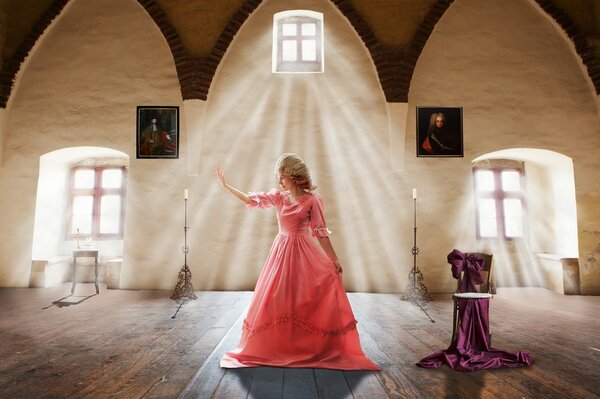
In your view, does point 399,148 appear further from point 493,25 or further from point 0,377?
point 0,377

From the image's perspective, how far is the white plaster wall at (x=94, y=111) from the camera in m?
6.69

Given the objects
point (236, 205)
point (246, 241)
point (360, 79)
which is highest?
point (360, 79)

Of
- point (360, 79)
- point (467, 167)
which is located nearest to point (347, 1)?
point (360, 79)

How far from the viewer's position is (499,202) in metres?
7.78

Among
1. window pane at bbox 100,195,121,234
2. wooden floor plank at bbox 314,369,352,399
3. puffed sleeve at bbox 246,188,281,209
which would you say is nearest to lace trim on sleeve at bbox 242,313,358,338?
wooden floor plank at bbox 314,369,352,399

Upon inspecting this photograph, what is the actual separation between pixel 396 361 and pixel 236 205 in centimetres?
424

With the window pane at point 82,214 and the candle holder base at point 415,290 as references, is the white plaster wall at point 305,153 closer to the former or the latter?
the candle holder base at point 415,290

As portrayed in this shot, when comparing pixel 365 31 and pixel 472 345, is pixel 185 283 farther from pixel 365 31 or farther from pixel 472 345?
pixel 365 31

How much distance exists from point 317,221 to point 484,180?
6173 millimetres

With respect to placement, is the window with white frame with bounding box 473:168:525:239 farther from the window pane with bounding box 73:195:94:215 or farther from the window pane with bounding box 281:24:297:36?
the window pane with bounding box 73:195:94:215

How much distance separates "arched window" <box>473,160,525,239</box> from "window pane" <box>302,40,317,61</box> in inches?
158

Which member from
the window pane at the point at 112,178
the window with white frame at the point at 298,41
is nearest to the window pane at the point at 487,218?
the window with white frame at the point at 298,41

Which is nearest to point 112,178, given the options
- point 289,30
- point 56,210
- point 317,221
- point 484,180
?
point 56,210

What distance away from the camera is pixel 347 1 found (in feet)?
22.4
